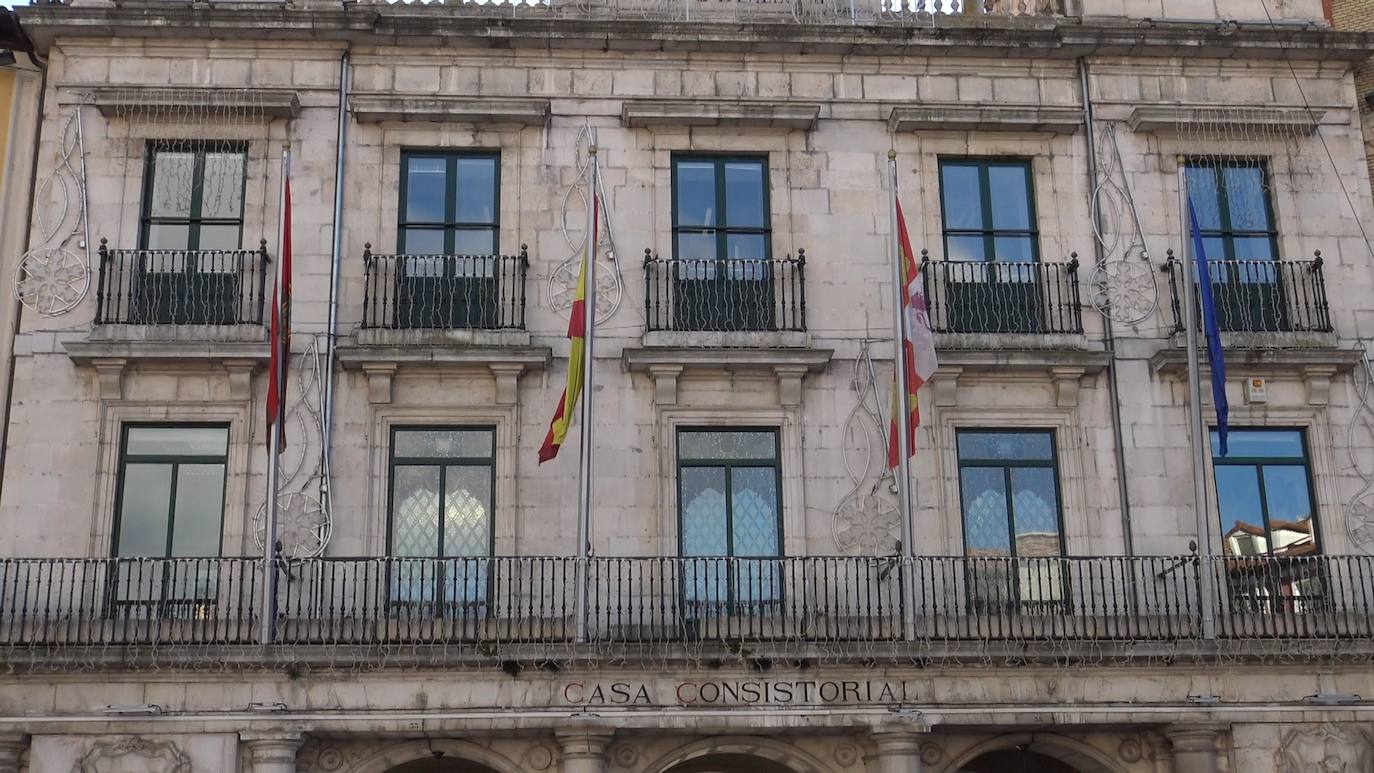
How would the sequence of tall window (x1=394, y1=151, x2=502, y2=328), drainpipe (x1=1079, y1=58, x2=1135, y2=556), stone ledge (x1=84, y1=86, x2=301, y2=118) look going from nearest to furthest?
drainpipe (x1=1079, y1=58, x2=1135, y2=556) → tall window (x1=394, y1=151, x2=502, y2=328) → stone ledge (x1=84, y1=86, x2=301, y2=118)

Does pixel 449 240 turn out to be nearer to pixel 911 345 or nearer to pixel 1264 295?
pixel 911 345

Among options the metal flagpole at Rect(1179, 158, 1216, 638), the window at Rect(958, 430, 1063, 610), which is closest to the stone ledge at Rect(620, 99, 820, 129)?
the window at Rect(958, 430, 1063, 610)

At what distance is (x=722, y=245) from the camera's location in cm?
2162

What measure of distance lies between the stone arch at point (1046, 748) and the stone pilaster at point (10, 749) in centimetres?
1097

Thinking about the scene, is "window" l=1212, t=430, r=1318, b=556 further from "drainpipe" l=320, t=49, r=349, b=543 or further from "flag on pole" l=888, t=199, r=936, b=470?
"drainpipe" l=320, t=49, r=349, b=543

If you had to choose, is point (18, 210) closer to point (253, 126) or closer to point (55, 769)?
point (253, 126)

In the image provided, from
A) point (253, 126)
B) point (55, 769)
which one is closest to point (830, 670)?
point (55, 769)

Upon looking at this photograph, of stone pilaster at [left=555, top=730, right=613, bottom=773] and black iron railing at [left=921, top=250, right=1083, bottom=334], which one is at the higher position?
black iron railing at [left=921, top=250, right=1083, bottom=334]

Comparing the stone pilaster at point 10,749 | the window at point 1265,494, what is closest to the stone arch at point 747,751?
the window at point 1265,494

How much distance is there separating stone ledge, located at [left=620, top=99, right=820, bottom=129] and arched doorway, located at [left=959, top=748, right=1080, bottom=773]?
8833 millimetres

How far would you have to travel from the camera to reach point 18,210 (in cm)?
2098

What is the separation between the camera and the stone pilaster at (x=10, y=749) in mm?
18484

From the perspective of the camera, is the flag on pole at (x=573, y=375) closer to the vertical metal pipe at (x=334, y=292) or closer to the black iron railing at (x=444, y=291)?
the black iron railing at (x=444, y=291)

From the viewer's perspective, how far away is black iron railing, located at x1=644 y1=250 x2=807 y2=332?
2100cm
